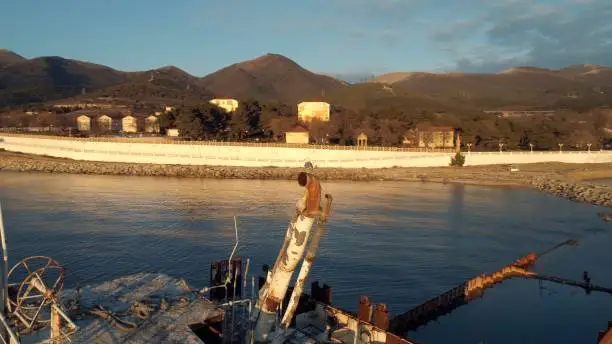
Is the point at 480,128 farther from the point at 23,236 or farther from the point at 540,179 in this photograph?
the point at 23,236

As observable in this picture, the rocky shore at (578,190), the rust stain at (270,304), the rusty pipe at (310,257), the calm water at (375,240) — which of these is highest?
the rusty pipe at (310,257)

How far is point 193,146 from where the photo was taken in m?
77.8

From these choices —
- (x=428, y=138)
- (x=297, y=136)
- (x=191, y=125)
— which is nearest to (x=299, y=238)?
(x=191, y=125)

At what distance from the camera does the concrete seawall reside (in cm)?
7519

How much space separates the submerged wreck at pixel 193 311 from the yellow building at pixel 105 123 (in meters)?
121

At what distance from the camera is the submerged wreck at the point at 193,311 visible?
10289 mm

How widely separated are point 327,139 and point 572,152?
42152mm

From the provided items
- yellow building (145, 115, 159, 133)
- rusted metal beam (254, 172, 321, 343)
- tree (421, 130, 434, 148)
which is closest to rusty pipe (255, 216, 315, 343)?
rusted metal beam (254, 172, 321, 343)

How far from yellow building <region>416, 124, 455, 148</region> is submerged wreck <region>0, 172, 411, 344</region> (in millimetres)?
77008

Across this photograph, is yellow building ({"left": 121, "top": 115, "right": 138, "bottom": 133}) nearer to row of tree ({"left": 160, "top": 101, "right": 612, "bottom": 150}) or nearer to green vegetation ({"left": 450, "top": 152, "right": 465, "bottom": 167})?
row of tree ({"left": 160, "top": 101, "right": 612, "bottom": 150})

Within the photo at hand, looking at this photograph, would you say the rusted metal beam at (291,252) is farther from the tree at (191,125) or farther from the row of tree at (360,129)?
the row of tree at (360,129)

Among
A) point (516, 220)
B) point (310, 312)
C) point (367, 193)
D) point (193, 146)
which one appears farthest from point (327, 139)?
point (310, 312)

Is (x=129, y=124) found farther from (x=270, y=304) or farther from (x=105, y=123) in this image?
(x=270, y=304)

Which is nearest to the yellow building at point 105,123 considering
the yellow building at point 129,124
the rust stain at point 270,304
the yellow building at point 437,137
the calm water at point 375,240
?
the yellow building at point 129,124
